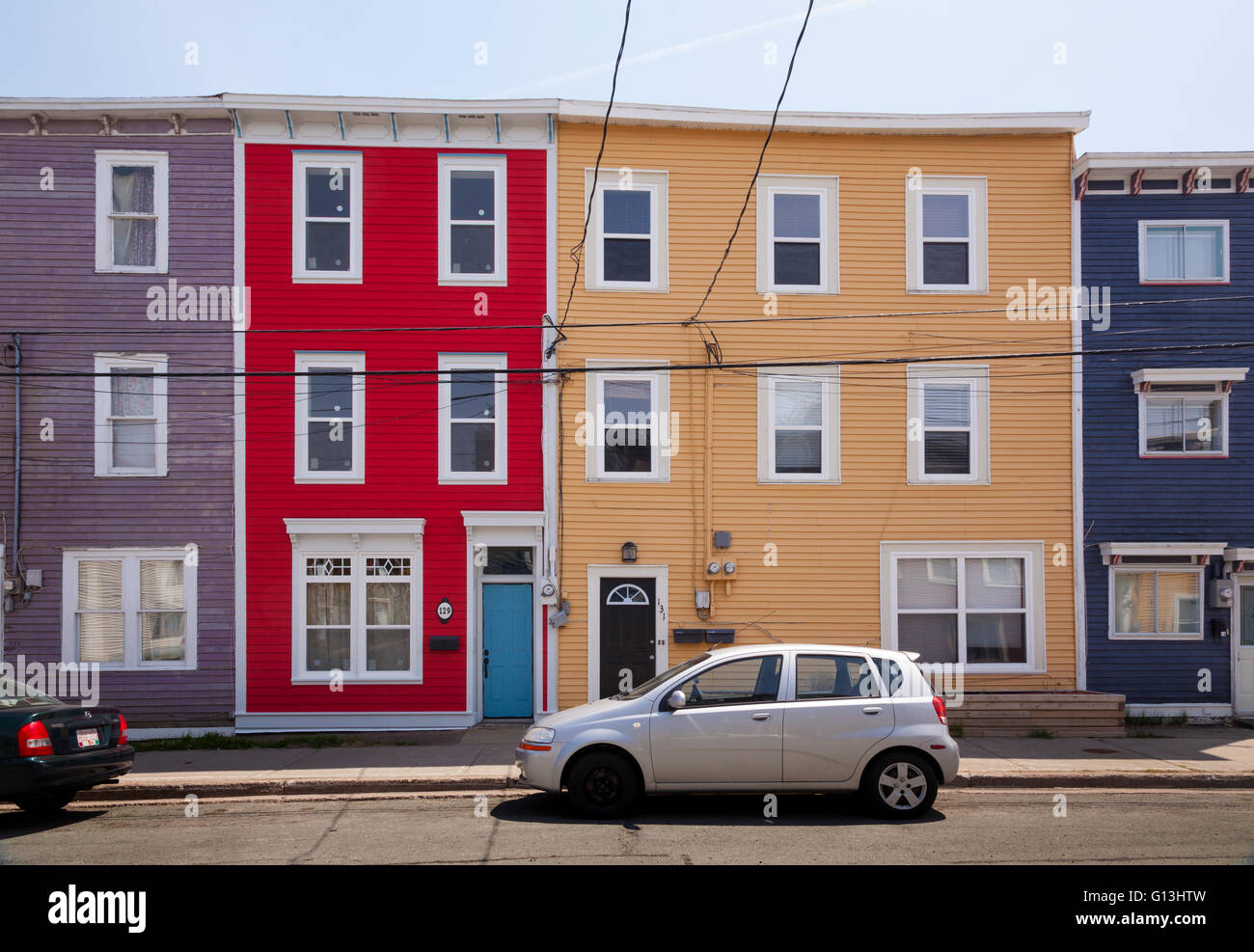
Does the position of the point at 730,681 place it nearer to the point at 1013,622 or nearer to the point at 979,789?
the point at 979,789

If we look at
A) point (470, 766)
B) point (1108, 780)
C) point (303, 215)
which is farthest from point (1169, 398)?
point (303, 215)

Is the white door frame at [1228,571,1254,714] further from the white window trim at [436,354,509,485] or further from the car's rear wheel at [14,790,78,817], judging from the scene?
the car's rear wheel at [14,790,78,817]

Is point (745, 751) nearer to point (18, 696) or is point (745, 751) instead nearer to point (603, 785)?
point (603, 785)

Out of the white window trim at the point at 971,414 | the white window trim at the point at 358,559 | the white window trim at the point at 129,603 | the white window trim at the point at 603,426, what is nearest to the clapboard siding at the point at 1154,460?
the white window trim at the point at 971,414

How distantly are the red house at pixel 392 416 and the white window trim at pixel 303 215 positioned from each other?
33 mm

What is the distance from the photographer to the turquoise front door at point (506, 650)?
49.5 feet

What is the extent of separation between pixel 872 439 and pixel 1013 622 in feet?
12.1

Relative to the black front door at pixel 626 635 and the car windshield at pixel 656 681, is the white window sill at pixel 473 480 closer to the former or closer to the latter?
the black front door at pixel 626 635

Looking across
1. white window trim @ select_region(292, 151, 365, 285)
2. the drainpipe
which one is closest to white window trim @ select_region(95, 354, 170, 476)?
the drainpipe

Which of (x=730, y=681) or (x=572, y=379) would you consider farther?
(x=572, y=379)

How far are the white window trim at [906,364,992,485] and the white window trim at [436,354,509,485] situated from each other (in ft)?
21.0

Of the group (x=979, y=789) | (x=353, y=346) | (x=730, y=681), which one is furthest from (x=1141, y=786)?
(x=353, y=346)

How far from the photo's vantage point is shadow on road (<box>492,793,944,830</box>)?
909cm

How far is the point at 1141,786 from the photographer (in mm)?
11273
